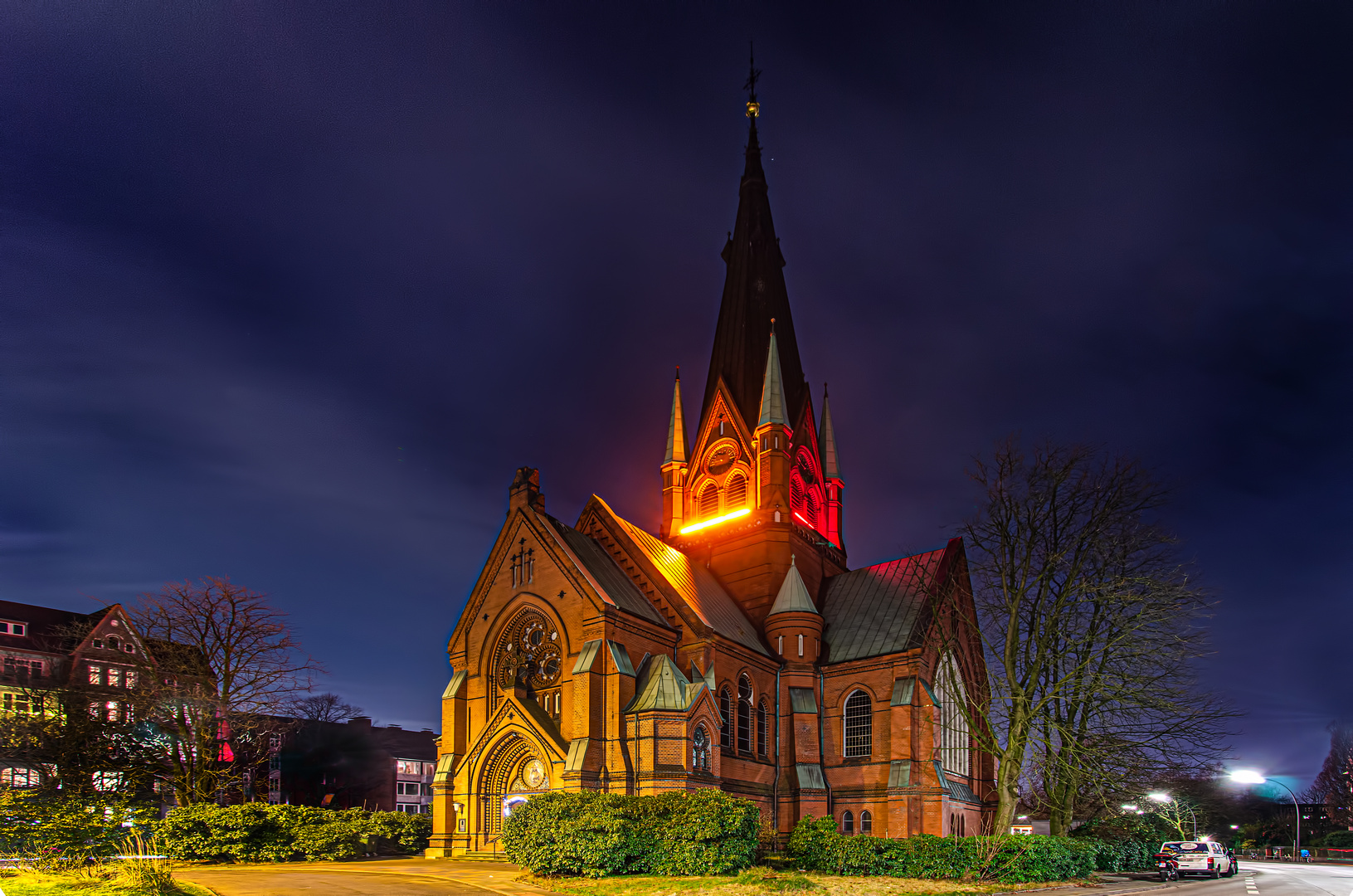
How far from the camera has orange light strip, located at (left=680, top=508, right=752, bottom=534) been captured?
42812mm

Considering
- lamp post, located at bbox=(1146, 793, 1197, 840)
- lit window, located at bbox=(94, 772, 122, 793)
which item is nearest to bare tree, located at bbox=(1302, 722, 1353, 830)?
lamp post, located at bbox=(1146, 793, 1197, 840)

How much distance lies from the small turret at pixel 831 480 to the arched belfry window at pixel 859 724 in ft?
38.0

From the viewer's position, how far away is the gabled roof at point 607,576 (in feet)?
105

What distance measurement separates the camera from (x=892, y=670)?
34406mm

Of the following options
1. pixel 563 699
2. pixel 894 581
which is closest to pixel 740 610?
pixel 894 581

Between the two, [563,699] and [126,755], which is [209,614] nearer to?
[126,755]

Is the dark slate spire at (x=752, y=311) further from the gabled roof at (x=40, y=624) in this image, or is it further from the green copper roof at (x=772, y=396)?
the gabled roof at (x=40, y=624)

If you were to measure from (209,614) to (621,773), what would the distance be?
15.2m

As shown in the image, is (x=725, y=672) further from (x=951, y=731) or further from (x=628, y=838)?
(x=628, y=838)

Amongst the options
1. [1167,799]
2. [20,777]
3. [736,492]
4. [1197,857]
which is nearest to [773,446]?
[736,492]

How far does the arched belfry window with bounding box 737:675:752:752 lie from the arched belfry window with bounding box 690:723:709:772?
317 centimetres

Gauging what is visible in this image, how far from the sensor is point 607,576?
1323 inches

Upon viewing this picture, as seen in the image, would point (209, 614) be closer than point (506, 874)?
No

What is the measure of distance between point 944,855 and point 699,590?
14812 mm
